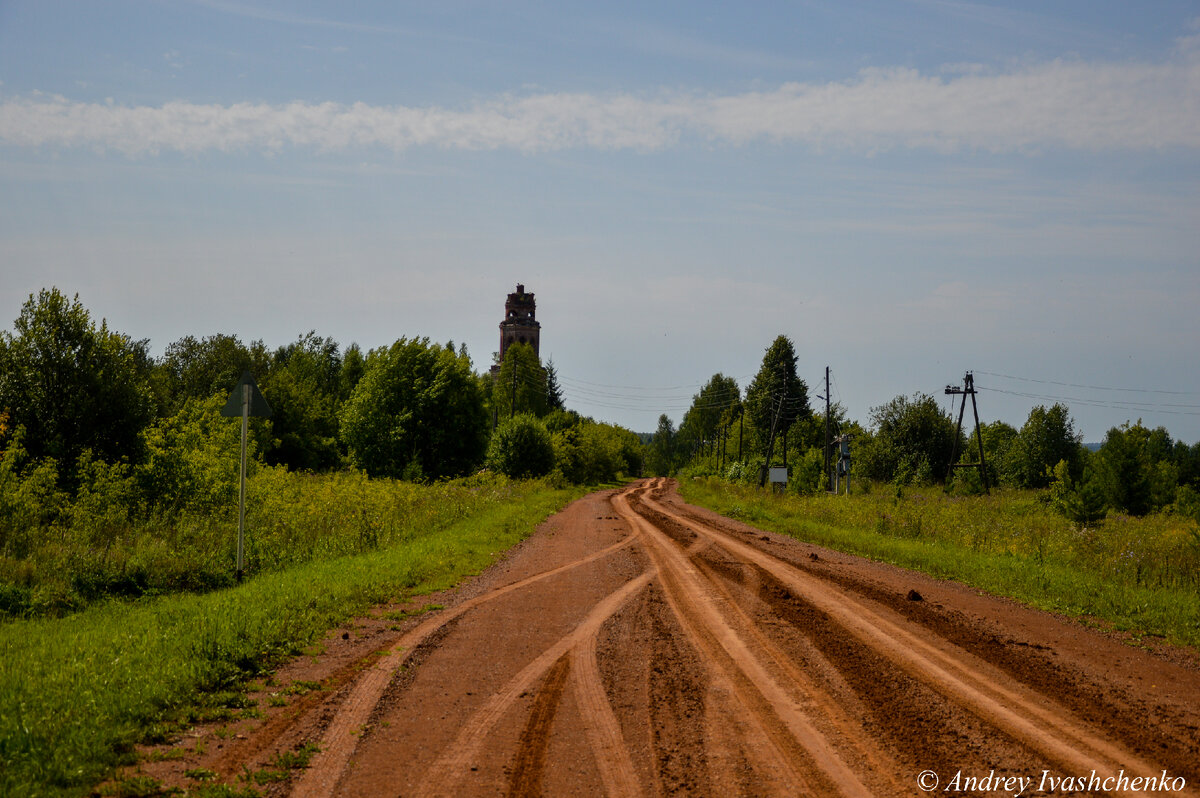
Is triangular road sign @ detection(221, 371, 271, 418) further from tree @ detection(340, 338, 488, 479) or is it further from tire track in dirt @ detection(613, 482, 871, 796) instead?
tree @ detection(340, 338, 488, 479)

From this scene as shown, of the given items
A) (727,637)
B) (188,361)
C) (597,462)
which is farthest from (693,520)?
(188,361)

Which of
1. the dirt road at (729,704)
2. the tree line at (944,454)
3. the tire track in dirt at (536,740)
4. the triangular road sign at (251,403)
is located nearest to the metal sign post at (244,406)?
the triangular road sign at (251,403)

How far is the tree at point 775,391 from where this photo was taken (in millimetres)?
79312

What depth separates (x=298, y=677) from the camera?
830 centimetres

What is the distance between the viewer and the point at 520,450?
51.4 metres

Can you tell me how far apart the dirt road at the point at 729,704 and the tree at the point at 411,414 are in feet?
133

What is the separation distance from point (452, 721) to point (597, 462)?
67218mm

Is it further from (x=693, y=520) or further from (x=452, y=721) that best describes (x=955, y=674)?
(x=693, y=520)

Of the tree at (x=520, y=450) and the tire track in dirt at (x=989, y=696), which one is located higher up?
the tree at (x=520, y=450)

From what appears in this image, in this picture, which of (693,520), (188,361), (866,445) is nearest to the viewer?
(693,520)

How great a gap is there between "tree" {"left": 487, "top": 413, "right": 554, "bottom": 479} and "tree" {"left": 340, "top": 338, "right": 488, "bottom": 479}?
3209 mm

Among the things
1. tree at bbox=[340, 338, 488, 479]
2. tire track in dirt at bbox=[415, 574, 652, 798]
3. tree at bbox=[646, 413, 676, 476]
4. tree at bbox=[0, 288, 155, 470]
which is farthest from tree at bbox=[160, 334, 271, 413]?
tree at bbox=[646, 413, 676, 476]

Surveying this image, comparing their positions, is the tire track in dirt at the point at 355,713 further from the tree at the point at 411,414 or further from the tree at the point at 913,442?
the tree at the point at 913,442

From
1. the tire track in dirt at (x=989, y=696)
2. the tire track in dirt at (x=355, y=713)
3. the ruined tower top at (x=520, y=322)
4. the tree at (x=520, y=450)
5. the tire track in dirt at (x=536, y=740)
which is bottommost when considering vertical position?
the tire track in dirt at (x=355, y=713)
